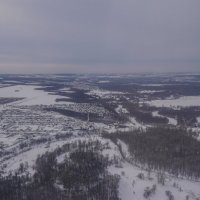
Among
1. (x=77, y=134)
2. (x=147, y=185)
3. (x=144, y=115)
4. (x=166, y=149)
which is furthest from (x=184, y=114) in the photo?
(x=147, y=185)

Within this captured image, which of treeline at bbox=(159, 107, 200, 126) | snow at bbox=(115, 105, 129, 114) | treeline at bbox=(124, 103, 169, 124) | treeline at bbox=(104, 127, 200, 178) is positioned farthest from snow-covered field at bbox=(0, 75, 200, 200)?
treeline at bbox=(159, 107, 200, 126)

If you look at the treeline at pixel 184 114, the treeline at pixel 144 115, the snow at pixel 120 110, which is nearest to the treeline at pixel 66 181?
the treeline at pixel 144 115

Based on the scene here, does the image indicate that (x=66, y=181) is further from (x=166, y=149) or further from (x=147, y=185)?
(x=166, y=149)

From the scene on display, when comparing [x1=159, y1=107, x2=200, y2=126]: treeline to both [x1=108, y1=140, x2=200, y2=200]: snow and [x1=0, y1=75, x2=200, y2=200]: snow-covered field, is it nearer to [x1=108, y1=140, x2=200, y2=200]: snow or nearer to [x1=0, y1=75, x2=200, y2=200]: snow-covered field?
[x1=0, y1=75, x2=200, y2=200]: snow-covered field

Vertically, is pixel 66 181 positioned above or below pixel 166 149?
below

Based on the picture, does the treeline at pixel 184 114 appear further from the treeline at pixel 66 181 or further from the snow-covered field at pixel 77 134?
the treeline at pixel 66 181

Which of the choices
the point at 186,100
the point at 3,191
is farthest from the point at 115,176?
the point at 186,100

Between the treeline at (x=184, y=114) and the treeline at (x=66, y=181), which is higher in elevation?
the treeline at (x=66, y=181)

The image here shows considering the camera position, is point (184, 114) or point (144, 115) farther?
point (184, 114)
